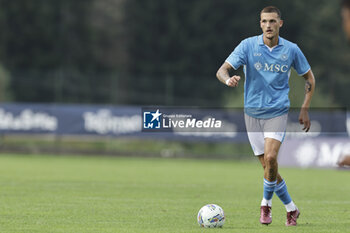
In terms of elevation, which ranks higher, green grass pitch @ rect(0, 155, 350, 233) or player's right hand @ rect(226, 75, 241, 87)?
player's right hand @ rect(226, 75, 241, 87)

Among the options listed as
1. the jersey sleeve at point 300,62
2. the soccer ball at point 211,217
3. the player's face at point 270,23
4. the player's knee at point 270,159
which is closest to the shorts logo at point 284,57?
the jersey sleeve at point 300,62

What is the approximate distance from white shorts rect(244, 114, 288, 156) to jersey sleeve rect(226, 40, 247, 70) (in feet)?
2.38

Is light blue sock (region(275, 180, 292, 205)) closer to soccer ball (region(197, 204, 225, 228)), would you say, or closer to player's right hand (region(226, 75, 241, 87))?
soccer ball (region(197, 204, 225, 228))

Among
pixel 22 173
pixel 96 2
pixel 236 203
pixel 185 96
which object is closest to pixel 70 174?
pixel 22 173

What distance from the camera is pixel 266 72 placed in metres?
10.7

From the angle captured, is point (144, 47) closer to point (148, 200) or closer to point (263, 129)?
point (148, 200)

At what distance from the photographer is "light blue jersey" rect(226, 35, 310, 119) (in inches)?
421

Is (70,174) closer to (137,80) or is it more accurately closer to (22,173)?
(22,173)

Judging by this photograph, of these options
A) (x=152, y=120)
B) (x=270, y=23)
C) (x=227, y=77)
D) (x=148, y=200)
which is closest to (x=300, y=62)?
(x=270, y=23)

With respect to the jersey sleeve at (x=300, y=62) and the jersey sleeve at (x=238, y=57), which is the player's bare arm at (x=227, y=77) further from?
the jersey sleeve at (x=300, y=62)

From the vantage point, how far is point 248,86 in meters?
10.8

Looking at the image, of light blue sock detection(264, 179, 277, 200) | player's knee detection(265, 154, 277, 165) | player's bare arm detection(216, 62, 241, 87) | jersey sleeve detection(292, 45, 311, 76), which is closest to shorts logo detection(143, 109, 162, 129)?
player's bare arm detection(216, 62, 241, 87)

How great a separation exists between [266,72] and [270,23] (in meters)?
0.63

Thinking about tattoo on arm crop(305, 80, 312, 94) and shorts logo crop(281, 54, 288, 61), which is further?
tattoo on arm crop(305, 80, 312, 94)
